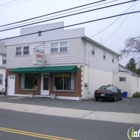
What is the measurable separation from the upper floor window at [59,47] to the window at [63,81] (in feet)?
7.96

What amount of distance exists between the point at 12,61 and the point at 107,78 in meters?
12.0

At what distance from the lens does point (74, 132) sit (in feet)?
24.3

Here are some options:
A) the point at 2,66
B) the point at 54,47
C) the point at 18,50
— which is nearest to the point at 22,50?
the point at 18,50

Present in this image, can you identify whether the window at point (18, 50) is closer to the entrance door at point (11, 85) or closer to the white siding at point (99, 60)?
the entrance door at point (11, 85)

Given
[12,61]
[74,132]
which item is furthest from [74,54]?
[74,132]

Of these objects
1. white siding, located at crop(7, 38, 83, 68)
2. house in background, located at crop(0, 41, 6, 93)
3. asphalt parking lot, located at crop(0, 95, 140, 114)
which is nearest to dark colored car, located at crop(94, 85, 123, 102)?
asphalt parking lot, located at crop(0, 95, 140, 114)

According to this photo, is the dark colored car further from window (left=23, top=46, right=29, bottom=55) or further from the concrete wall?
window (left=23, top=46, right=29, bottom=55)

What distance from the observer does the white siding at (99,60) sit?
20609 mm

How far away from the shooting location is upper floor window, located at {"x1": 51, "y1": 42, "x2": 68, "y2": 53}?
66.0 feet

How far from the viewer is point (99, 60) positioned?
76.8ft

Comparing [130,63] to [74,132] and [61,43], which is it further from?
[74,132]

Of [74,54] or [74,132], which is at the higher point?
[74,54]

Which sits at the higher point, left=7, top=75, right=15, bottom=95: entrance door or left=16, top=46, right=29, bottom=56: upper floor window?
left=16, top=46, right=29, bottom=56: upper floor window

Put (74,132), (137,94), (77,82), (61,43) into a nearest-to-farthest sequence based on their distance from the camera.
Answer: (74,132) → (77,82) → (61,43) → (137,94)
